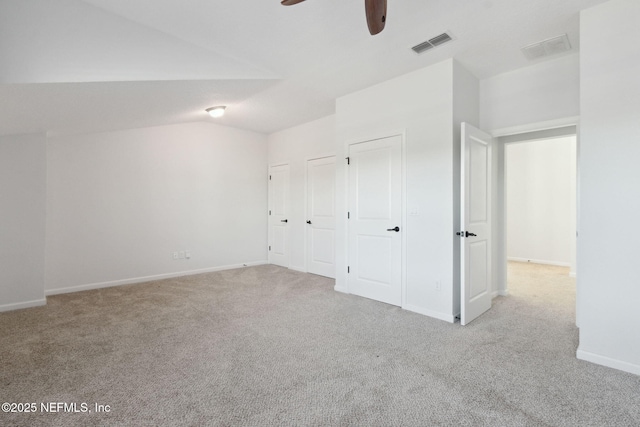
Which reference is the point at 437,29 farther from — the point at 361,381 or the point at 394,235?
the point at 361,381

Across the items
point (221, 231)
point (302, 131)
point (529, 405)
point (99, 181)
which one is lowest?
point (529, 405)

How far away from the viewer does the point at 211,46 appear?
2965 millimetres

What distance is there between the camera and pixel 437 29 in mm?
2621

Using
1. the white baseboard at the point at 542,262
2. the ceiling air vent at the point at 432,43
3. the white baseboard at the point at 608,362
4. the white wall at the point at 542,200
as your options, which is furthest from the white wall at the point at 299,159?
the white baseboard at the point at 542,262

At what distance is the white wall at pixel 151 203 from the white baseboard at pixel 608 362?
5.12 m

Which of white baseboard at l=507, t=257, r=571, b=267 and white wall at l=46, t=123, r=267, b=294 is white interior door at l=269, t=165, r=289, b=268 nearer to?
white wall at l=46, t=123, r=267, b=294

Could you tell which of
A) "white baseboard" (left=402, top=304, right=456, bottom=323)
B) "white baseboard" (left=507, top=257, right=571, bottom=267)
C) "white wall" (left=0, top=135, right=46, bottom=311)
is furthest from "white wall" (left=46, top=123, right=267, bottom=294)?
"white baseboard" (left=507, top=257, right=571, bottom=267)

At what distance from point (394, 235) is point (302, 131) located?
285cm

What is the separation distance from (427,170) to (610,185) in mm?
1496

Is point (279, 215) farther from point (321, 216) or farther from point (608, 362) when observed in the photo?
point (608, 362)

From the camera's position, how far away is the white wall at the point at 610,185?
2.17 meters

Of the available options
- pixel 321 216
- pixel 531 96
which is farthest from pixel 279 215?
pixel 531 96

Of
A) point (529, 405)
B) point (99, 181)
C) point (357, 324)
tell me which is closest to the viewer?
point (529, 405)

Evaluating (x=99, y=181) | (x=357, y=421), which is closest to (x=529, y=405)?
(x=357, y=421)
